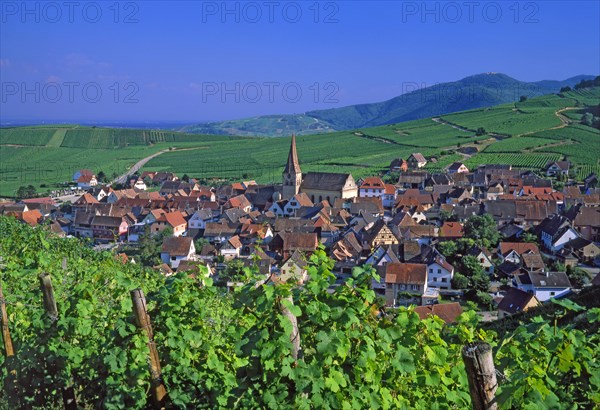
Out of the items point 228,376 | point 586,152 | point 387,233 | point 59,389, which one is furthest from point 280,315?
point 586,152

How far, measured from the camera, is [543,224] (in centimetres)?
4512

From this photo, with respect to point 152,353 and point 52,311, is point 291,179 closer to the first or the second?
point 52,311

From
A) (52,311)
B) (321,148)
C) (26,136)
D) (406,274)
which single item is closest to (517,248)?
(406,274)

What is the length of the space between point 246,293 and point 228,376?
0.69m

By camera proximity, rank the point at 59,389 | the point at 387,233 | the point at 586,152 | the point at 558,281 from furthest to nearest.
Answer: the point at 586,152, the point at 387,233, the point at 558,281, the point at 59,389

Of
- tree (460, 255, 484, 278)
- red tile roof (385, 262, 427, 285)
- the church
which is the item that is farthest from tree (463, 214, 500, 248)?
the church

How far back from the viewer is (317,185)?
220 feet

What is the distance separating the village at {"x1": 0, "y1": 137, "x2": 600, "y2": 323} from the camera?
104 ft

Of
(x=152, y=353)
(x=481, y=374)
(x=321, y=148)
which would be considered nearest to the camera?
(x=481, y=374)

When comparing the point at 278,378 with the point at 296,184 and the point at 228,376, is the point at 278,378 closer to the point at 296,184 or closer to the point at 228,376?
the point at 228,376

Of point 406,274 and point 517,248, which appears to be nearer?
point 406,274

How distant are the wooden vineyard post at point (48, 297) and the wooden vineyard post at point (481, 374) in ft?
14.5

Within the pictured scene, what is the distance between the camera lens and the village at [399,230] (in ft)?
104

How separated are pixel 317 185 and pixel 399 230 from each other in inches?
911
